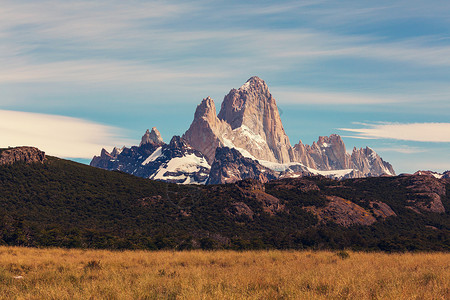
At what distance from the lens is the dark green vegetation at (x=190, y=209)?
81631 mm

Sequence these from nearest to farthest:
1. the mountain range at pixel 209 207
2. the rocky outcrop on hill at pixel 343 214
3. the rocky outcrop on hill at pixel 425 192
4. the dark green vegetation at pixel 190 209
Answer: the dark green vegetation at pixel 190 209, the mountain range at pixel 209 207, the rocky outcrop on hill at pixel 343 214, the rocky outcrop on hill at pixel 425 192

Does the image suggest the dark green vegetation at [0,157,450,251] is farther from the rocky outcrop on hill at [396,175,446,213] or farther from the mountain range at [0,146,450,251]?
the rocky outcrop on hill at [396,175,446,213]

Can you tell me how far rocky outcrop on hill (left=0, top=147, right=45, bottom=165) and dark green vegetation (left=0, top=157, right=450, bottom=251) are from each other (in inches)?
125

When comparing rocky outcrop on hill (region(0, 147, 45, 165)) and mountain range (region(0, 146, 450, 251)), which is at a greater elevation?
rocky outcrop on hill (region(0, 147, 45, 165))

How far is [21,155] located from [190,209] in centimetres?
6869

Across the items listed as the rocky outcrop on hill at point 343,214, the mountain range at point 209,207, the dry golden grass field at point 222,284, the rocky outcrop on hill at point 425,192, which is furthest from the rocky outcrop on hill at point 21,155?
the rocky outcrop on hill at point 425,192

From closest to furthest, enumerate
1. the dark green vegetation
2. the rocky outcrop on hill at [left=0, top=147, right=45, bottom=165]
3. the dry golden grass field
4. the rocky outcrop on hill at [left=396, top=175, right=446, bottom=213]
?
the dry golden grass field
the dark green vegetation
the rocky outcrop on hill at [left=0, top=147, right=45, bottom=165]
the rocky outcrop on hill at [left=396, top=175, right=446, bottom=213]

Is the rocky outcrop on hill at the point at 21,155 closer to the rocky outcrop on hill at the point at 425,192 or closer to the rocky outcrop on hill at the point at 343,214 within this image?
the rocky outcrop on hill at the point at 343,214

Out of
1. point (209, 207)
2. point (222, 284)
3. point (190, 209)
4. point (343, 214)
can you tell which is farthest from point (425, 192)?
point (222, 284)

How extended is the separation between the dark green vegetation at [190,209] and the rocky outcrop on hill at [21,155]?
3.17 meters

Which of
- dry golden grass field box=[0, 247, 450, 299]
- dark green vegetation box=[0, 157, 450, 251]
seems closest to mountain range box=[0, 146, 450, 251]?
dark green vegetation box=[0, 157, 450, 251]

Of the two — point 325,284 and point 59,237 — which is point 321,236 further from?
point 325,284

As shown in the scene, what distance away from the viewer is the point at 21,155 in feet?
465

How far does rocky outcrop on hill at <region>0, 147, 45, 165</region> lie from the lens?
451ft
